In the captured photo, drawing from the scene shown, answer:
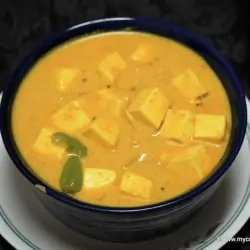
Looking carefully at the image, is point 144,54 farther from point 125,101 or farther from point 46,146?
point 46,146

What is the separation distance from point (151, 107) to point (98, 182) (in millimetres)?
138

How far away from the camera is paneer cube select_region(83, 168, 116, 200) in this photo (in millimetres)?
958

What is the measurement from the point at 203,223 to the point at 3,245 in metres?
0.31

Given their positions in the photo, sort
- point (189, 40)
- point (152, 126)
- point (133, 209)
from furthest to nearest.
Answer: point (189, 40) → point (152, 126) → point (133, 209)

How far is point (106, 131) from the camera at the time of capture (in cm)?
100

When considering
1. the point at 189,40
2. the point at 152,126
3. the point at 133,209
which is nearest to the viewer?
the point at 133,209

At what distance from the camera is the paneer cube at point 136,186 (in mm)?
949

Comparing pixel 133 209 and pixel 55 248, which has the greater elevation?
pixel 133 209

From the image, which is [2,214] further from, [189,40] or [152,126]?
[189,40]

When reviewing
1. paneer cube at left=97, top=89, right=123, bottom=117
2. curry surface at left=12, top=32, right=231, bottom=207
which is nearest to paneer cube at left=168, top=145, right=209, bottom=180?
curry surface at left=12, top=32, right=231, bottom=207

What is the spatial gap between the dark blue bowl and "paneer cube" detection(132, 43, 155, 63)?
0.04 m

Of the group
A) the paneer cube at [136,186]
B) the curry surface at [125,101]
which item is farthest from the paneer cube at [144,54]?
the paneer cube at [136,186]

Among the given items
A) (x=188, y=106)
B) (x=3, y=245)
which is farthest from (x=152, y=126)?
(x=3, y=245)

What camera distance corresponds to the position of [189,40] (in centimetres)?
112
